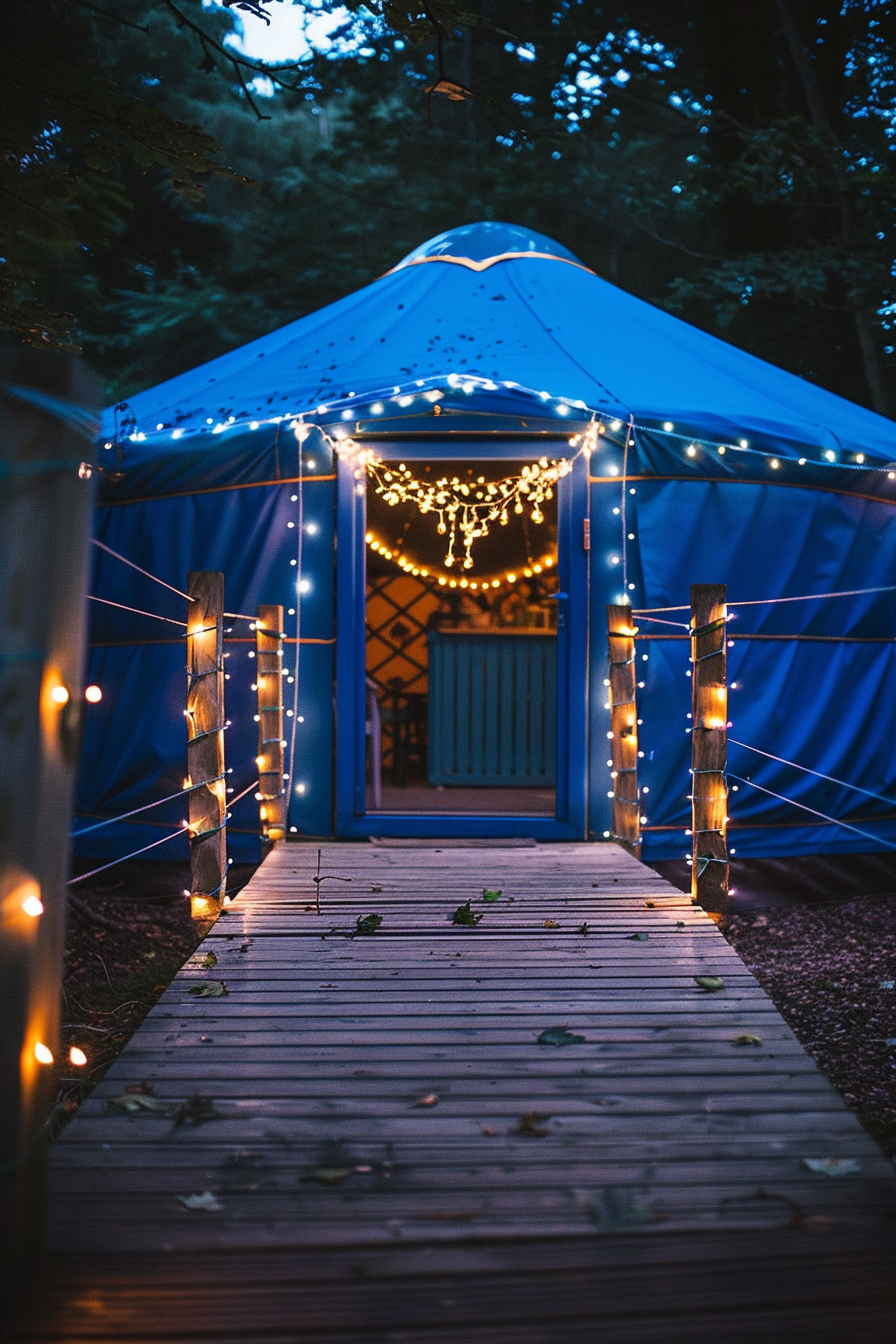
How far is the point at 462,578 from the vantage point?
20.7 feet

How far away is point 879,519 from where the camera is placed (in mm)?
4238

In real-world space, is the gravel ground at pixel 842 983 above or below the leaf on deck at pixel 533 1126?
below

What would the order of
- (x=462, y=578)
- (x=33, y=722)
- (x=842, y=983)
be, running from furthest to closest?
(x=462, y=578) < (x=842, y=983) < (x=33, y=722)

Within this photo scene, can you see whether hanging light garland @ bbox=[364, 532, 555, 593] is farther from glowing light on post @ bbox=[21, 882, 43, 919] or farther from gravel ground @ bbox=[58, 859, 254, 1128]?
glowing light on post @ bbox=[21, 882, 43, 919]

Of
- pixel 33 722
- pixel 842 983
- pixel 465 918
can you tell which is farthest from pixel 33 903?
pixel 842 983

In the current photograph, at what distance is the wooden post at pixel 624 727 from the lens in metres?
3.40

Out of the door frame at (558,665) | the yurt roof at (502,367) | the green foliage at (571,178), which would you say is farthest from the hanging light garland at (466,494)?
the green foliage at (571,178)

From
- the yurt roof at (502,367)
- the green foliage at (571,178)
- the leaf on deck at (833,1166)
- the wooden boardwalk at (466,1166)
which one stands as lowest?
the wooden boardwalk at (466,1166)

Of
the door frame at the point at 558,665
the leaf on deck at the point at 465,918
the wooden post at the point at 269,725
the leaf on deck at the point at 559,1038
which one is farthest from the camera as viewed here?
the door frame at the point at 558,665

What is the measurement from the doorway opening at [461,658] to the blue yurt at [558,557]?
0.29m

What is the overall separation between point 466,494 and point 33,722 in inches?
175

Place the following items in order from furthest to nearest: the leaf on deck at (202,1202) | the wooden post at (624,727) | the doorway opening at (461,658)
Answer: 1. the doorway opening at (461,658)
2. the wooden post at (624,727)
3. the leaf on deck at (202,1202)

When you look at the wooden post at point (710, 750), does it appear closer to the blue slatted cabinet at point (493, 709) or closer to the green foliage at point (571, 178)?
the blue slatted cabinet at point (493, 709)

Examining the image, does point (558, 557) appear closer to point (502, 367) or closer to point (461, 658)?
point (502, 367)
